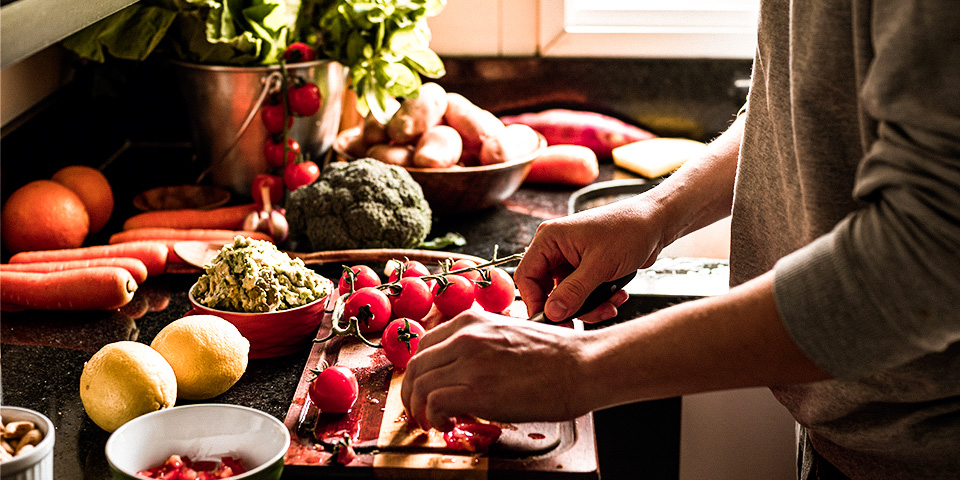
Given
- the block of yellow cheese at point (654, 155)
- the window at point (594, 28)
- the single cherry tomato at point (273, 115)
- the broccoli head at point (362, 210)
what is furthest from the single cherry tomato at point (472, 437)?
the window at point (594, 28)

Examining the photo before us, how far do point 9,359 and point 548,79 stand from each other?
4.47 feet

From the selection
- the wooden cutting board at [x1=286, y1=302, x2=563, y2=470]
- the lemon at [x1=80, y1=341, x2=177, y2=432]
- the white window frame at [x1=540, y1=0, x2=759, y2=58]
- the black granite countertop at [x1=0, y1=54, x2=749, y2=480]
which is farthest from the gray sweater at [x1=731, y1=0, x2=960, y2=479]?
the white window frame at [x1=540, y1=0, x2=759, y2=58]

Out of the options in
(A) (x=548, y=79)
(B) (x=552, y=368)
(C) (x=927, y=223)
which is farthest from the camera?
(A) (x=548, y=79)

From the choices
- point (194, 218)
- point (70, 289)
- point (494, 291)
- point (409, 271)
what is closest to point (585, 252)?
point (494, 291)

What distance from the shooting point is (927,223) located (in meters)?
0.63

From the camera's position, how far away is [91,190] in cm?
160

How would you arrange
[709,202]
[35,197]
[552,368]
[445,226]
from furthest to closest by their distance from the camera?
[445,226] < [35,197] < [709,202] < [552,368]

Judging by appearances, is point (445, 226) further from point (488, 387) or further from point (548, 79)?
point (488, 387)

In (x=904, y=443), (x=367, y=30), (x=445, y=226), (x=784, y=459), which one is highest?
(x=367, y=30)

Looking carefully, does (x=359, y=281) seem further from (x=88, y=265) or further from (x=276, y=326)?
(x=88, y=265)

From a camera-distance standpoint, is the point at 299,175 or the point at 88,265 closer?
the point at 88,265

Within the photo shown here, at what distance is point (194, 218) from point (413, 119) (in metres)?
0.48

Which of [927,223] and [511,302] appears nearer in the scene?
[927,223]

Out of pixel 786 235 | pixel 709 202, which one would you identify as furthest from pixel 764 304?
pixel 709 202
